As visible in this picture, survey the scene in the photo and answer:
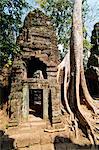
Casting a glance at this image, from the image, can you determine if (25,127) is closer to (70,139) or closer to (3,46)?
(70,139)

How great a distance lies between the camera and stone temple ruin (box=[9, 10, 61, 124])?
7844 millimetres

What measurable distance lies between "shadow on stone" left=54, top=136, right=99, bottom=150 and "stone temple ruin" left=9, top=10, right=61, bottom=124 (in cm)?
71

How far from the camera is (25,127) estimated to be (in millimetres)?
7477

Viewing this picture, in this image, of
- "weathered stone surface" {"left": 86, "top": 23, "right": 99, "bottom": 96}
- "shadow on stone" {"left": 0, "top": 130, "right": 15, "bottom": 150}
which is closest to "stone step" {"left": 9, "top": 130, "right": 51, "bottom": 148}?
"shadow on stone" {"left": 0, "top": 130, "right": 15, "bottom": 150}

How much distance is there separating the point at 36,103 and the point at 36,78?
2.84 m

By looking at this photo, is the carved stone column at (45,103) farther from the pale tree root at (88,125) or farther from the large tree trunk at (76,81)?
the pale tree root at (88,125)

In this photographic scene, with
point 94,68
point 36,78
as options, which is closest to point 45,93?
point 36,78

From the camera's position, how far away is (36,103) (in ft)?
35.6

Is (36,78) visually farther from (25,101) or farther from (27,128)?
(27,128)

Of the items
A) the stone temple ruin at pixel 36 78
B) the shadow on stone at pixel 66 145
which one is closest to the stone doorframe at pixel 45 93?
the stone temple ruin at pixel 36 78

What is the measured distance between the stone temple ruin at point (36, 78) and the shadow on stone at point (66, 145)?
27.8 inches

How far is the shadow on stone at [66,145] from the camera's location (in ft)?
23.0

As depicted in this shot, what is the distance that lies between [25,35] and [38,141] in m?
3.59

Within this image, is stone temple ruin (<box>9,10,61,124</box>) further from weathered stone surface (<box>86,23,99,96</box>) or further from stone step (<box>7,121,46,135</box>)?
weathered stone surface (<box>86,23,99,96</box>)
